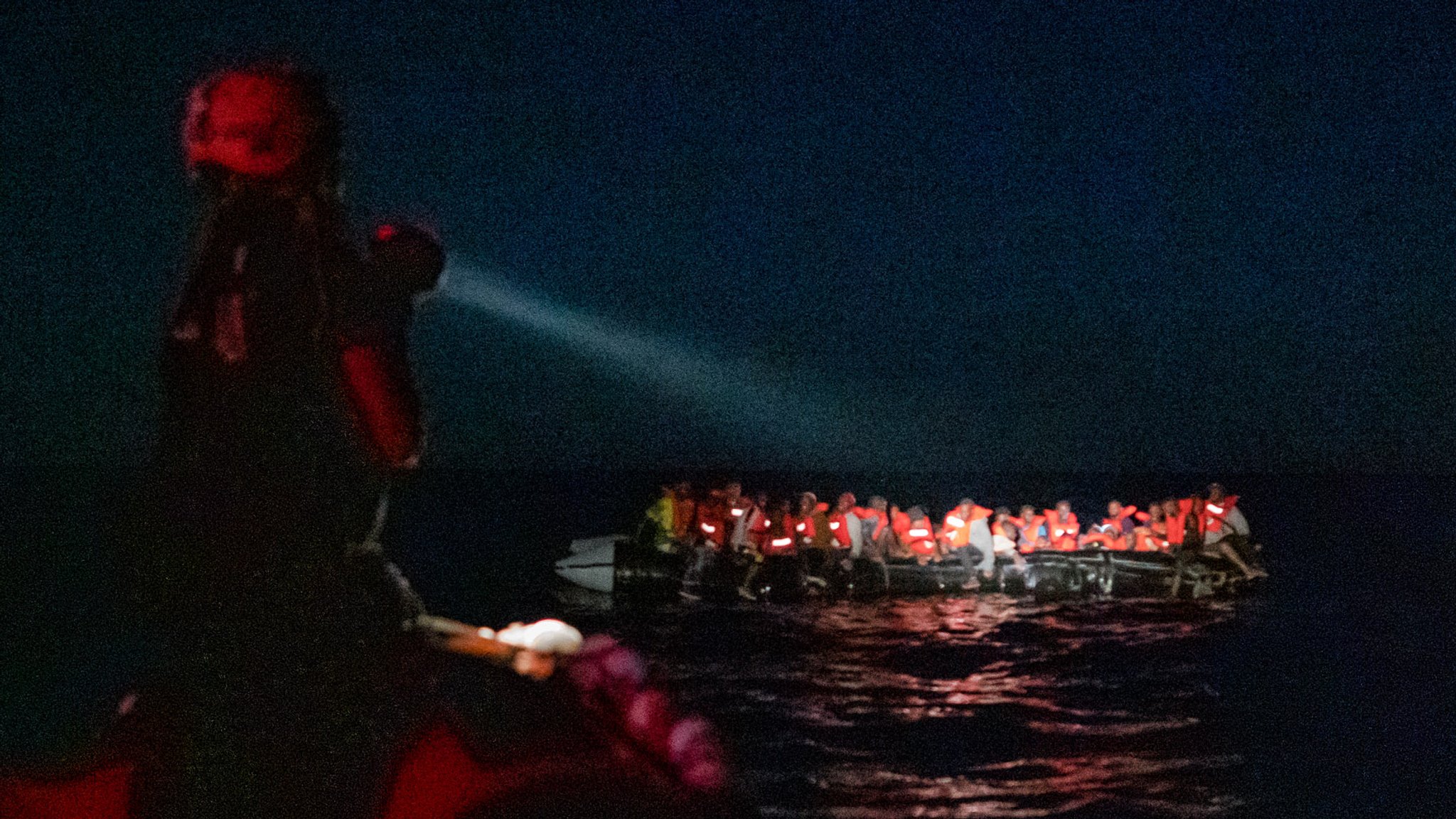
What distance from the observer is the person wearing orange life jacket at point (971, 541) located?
23562mm

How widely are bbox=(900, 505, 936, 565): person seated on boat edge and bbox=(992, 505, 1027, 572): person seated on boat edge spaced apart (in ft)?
3.74

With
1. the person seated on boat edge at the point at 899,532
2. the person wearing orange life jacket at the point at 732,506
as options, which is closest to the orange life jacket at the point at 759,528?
the person wearing orange life jacket at the point at 732,506

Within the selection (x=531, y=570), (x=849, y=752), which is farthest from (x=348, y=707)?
(x=531, y=570)

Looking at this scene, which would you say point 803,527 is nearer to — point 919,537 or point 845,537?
point 845,537

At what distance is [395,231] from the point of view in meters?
1.81

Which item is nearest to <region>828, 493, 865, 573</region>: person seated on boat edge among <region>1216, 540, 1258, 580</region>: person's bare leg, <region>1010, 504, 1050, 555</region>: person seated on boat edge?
<region>1010, 504, 1050, 555</region>: person seated on boat edge

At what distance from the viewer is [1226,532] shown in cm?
2427

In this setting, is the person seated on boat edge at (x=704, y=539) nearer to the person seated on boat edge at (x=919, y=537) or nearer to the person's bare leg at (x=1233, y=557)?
the person seated on boat edge at (x=919, y=537)

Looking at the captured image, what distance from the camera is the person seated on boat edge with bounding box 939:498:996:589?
77.3ft

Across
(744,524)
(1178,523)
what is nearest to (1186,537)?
(1178,523)

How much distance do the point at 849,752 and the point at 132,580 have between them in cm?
952

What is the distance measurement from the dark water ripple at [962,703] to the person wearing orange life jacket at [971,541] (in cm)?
144

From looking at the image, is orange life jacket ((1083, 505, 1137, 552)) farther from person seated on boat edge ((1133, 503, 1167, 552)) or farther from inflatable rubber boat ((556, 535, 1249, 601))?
inflatable rubber boat ((556, 535, 1249, 601))

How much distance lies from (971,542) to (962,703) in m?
10.8
